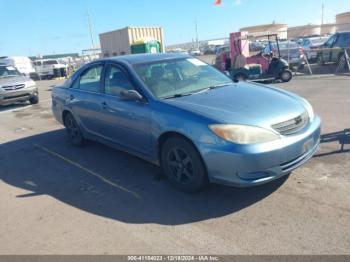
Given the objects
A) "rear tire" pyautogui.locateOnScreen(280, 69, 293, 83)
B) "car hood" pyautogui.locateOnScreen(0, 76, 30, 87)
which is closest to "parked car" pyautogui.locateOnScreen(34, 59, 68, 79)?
"car hood" pyautogui.locateOnScreen(0, 76, 30, 87)

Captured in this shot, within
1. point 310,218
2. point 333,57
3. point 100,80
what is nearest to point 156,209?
point 310,218

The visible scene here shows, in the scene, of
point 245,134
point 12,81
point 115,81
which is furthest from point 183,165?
point 12,81

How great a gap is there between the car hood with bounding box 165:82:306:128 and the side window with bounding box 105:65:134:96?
2.94 ft

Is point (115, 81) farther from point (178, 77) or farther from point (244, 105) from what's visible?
point (244, 105)

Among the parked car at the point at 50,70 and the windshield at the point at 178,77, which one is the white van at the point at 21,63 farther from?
the windshield at the point at 178,77

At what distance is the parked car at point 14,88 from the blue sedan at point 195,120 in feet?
25.3

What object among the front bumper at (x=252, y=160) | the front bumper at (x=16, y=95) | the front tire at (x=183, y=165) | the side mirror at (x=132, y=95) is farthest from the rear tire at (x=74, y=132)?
the front bumper at (x=16, y=95)

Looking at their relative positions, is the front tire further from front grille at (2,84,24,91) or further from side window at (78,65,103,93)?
front grille at (2,84,24,91)

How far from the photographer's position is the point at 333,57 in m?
17.1

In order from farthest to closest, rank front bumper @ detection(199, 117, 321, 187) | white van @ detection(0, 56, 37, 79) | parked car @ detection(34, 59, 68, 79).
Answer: parked car @ detection(34, 59, 68, 79), white van @ detection(0, 56, 37, 79), front bumper @ detection(199, 117, 321, 187)

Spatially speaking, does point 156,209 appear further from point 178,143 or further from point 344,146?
point 344,146

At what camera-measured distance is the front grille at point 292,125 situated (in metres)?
3.69

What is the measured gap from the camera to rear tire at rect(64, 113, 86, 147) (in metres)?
6.36

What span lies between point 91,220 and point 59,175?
167cm
